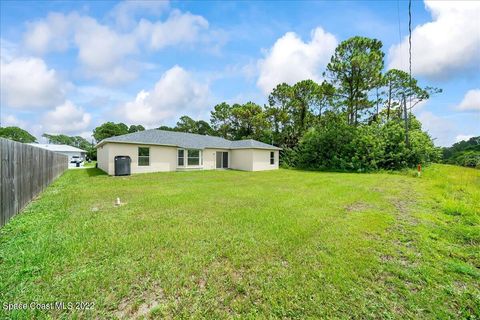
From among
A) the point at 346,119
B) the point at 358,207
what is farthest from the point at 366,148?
the point at 358,207

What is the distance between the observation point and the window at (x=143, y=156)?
49.8ft

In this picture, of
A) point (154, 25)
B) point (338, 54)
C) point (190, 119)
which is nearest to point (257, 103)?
point (338, 54)

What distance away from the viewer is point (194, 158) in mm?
18312

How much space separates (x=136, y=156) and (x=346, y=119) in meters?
22.0

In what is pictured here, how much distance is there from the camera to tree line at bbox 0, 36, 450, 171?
1794cm

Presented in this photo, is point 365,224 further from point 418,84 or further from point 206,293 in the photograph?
point 418,84

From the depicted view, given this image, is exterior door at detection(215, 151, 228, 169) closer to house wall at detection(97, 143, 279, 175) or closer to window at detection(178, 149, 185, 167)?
house wall at detection(97, 143, 279, 175)

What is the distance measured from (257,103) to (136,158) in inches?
841

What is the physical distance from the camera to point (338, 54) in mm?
19984

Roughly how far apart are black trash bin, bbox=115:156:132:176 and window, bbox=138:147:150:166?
1.15 meters

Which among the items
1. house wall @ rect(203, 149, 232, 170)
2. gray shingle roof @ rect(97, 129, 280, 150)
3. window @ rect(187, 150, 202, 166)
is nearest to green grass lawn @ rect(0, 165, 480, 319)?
gray shingle roof @ rect(97, 129, 280, 150)

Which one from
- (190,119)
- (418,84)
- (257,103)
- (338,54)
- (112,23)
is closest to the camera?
(112,23)

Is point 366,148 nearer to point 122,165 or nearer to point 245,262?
point 245,262

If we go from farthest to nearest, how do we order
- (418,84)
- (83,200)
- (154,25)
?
(418,84)
(154,25)
(83,200)
